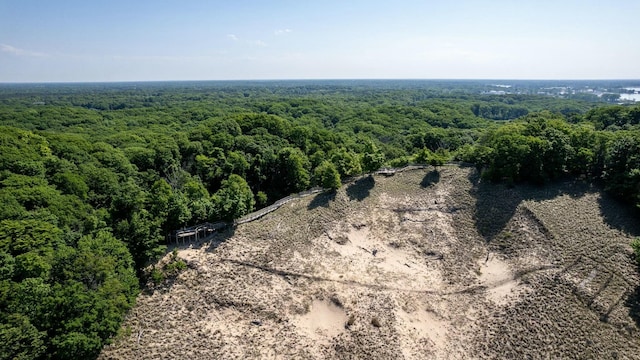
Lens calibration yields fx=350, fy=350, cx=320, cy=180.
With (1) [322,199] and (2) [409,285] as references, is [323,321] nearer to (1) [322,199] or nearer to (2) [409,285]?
(2) [409,285]

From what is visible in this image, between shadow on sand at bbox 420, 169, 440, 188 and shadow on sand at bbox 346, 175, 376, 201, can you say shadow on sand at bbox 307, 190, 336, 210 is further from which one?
shadow on sand at bbox 420, 169, 440, 188

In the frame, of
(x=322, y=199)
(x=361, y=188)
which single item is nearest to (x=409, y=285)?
(x=322, y=199)

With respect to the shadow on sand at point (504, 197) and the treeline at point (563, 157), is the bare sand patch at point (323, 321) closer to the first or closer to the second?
the shadow on sand at point (504, 197)

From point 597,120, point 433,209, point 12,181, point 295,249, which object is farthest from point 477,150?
point 12,181

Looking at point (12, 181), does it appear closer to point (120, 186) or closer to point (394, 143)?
point (120, 186)

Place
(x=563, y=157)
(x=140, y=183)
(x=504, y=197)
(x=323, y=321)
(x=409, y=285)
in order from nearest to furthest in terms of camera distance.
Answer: (x=323, y=321)
(x=409, y=285)
(x=504, y=197)
(x=563, y=157)
(x=140, y=183)

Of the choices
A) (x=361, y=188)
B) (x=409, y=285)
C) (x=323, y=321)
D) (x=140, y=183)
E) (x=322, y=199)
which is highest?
(x=140, y=183)

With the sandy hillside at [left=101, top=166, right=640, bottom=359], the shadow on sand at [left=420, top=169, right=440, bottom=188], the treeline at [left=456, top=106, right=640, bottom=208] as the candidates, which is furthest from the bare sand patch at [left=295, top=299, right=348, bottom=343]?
the treeline at [left=456, top=106, right=640, bottom=208]

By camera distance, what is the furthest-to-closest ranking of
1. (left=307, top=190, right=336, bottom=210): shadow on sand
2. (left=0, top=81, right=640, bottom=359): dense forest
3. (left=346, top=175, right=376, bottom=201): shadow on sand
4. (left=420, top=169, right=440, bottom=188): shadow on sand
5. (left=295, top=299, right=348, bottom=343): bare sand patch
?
1. (left=420, top=169, right=440, bottom=188): shadow on sand
2. (left=346, top=175, right=376, bottom=201): shadow on sand
3. (left=307, top=190, right=336, bottom=210): shadow on sand
4. (left=295, top=299, right=348, bottom=343): bare sand patch
5. (left=0, top=81, right=640, bottom=359): dense forest

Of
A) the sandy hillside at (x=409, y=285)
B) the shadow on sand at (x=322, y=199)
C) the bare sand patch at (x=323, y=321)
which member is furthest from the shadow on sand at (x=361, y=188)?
the bare sand patch at (x=323, y=321)
